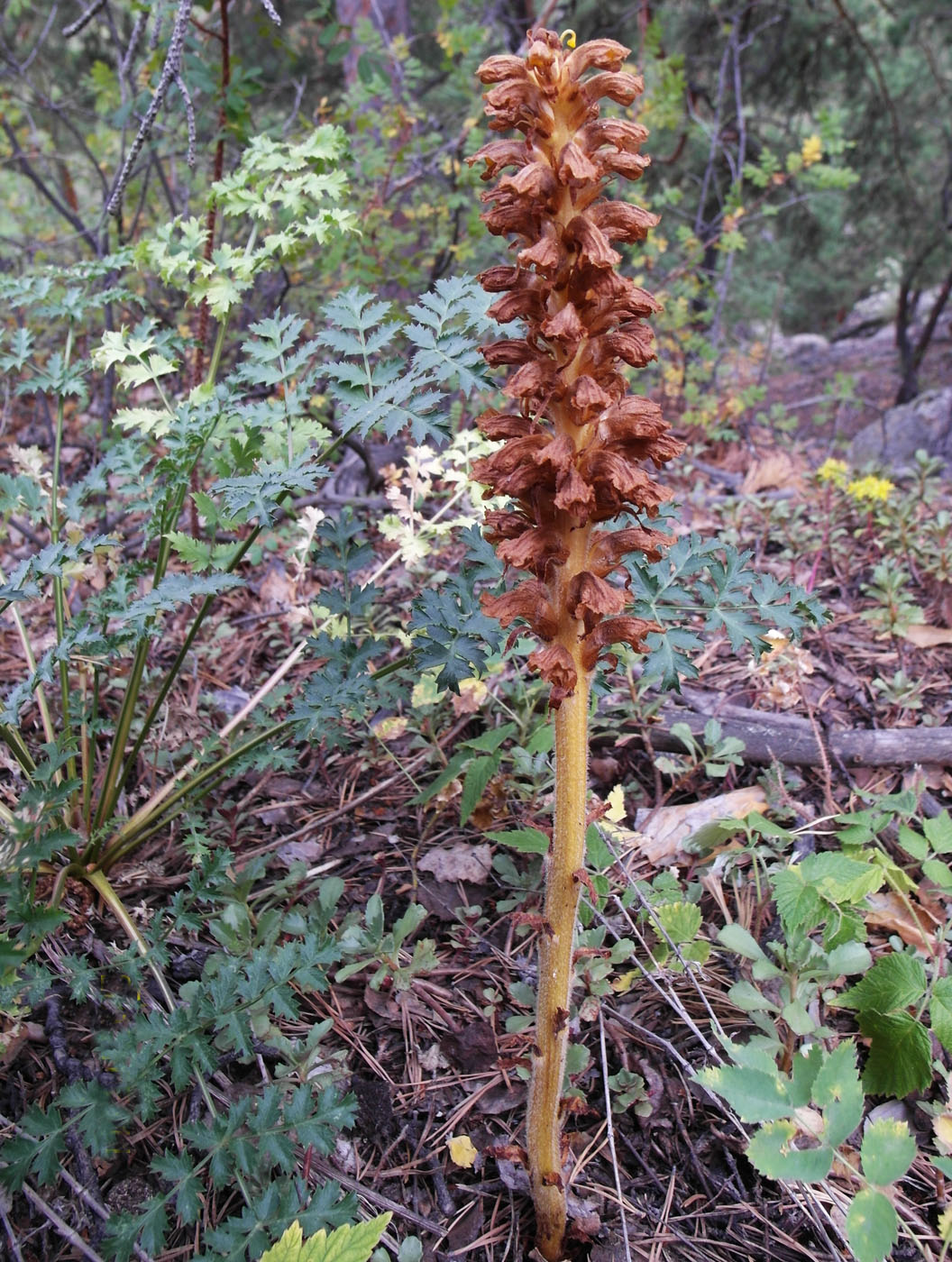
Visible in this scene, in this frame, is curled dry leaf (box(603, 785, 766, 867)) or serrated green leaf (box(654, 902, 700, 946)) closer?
serrated green leaf (box(654, 902, 700, 946))

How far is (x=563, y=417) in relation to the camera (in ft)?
4.76

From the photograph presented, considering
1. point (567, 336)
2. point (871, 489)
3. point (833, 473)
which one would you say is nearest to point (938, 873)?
point (567, 336)

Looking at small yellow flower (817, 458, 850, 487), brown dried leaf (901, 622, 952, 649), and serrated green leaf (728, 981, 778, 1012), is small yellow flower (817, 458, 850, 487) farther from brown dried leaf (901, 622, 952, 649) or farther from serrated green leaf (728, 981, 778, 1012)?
serrated green leaf (728, 981, 778, 1012)

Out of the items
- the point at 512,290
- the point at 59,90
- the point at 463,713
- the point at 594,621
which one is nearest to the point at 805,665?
the point at 463,713

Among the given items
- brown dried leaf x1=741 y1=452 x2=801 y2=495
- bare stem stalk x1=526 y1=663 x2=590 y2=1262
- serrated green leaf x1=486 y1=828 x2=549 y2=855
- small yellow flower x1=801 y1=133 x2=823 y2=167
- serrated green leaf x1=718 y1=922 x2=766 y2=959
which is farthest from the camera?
small yellow flower x1=801 y1=133 x2=823 y2=167

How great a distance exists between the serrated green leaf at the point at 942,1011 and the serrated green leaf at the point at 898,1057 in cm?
4

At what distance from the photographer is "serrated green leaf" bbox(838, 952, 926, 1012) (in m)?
1.77

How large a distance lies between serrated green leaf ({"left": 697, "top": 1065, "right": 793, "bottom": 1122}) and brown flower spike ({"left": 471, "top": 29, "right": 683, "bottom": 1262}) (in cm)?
29

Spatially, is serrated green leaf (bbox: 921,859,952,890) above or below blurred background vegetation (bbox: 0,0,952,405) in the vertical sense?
below

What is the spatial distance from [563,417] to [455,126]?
5.84 metres

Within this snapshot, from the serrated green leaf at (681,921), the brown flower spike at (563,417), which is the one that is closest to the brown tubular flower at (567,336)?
the brown flower spike at (563,417)

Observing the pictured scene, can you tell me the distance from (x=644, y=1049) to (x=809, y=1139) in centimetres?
38

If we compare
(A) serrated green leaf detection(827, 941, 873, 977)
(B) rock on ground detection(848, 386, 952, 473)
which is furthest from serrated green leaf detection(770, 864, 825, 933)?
(B) rock on ground detection(848, 386, 952, 473)

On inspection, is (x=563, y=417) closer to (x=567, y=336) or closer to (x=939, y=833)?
(x=567, y=336)
